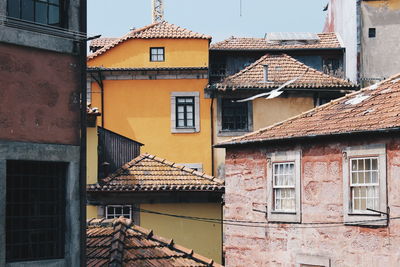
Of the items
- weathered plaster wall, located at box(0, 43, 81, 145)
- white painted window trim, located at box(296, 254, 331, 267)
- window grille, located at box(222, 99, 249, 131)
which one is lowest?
white painted window trim, located at box(296, 254, 331, 267)

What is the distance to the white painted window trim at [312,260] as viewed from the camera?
20234mm

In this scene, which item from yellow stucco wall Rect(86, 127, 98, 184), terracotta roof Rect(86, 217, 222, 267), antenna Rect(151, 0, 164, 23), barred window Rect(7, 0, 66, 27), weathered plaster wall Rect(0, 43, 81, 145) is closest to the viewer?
weathered plaster wall Rect(0, 43, 81, 145)

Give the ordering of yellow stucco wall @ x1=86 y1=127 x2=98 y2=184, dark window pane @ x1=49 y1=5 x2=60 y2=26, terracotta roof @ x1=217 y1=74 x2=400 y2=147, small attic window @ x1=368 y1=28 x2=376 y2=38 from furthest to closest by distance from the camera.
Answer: small attic window @ x1=368 y1=28 x2=376 y2=38 < yellow stucco wall @ x1=86 y1=127 x2=98 y2=184 < terracotta roof @ x1=217 y1=74 x2=400 y2=147 < dark window pane @ x1=49 y1=5 x2=60 y2=26

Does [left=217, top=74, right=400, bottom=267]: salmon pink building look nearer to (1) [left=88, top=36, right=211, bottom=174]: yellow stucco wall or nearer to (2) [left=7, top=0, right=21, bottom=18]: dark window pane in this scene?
(2) [left=7, top=0, right=21, bottom=18]: dark window pane

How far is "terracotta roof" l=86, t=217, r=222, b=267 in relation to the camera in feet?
49.7

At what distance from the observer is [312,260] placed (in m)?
20.6

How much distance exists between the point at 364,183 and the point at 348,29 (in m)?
17.9

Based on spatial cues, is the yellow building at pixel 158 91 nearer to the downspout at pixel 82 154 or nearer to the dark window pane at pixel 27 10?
the downspout at pixel 82 154

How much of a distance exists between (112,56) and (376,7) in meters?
10.5

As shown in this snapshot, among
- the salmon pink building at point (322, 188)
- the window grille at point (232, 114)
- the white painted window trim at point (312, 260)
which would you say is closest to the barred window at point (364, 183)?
the salmon pink building at point (322, 188)

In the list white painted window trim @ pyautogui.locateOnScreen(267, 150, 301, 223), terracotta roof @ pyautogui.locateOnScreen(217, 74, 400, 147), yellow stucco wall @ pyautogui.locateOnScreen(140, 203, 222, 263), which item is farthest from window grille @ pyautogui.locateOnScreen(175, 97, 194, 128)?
white painted window trim @ pyautogui.locateOnScreen(267, 150, 301, 223)

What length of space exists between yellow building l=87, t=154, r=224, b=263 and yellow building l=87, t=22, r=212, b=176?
7.74 metres

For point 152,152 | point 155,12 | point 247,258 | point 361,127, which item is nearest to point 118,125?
point 152,152

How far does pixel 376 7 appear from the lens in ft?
115
